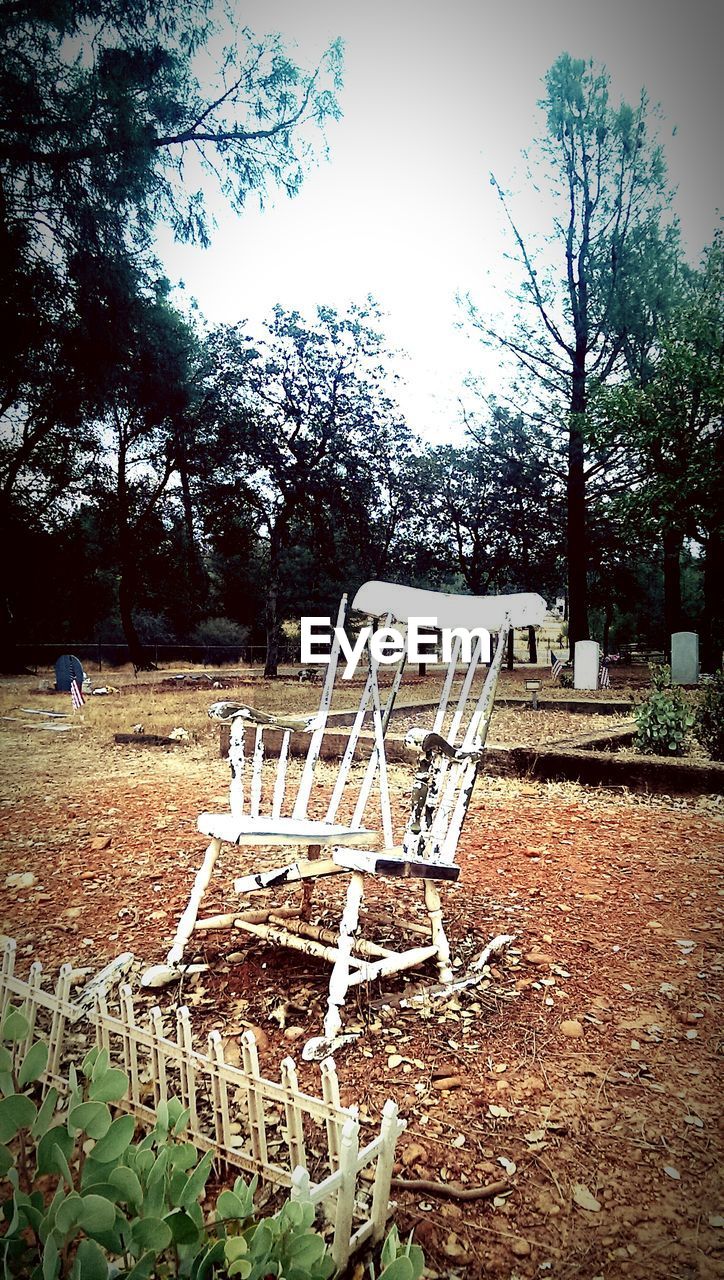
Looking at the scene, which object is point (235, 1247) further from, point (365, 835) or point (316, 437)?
point (316, 437)

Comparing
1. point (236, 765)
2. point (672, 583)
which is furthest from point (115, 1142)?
point (672, 583)

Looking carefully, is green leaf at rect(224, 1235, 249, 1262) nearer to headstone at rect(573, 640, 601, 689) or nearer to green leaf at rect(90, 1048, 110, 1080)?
green leaf at rect(90, 1048, 110, 1080)

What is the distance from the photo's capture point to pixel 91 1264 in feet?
1.88

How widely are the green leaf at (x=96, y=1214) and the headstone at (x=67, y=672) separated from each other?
906 centimetres

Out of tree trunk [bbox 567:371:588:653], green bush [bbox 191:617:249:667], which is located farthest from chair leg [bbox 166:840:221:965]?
green bush [bbox 191:617:249:667]

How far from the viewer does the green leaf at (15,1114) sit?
0.71 metres

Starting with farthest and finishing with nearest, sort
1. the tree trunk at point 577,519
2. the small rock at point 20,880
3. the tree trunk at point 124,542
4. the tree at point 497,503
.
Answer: the tree at point 497,503
the tree trunk at point 577,519
the tree trunk at point 124,542
the small rock at point 20,880

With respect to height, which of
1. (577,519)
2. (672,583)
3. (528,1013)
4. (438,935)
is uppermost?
(577,519)

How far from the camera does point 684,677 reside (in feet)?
37.9

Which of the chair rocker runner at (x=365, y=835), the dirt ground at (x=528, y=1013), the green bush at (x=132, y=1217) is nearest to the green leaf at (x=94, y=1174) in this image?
the green bush at (x=132, y=1217)

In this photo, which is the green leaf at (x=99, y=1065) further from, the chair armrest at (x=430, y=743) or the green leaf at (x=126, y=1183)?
the chair armrest at (x=430, y=743)

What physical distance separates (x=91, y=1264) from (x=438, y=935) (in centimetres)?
145

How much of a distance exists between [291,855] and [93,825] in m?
1.21

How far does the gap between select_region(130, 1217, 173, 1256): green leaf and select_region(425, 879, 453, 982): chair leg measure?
1273 mm
